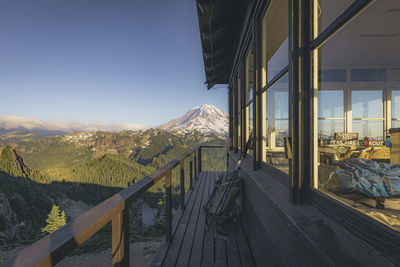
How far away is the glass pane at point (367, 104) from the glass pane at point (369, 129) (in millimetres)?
166

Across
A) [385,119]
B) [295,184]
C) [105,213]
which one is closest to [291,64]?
[295,184]

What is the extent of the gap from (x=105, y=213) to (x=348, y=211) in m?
0.98

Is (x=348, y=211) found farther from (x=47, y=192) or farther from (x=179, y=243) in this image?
(x=47, y=192)

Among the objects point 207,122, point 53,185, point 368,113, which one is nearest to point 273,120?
point 368,113

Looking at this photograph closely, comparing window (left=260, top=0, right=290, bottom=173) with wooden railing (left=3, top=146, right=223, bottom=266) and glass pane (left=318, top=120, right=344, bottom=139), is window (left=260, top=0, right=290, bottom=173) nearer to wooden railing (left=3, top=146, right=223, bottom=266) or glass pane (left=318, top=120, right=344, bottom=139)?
glass pane (left=318, top=120, right=344, bottom=139)

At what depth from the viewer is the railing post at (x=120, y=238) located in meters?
0.90

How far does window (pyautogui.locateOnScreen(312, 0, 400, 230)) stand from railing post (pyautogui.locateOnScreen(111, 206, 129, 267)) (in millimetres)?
1041

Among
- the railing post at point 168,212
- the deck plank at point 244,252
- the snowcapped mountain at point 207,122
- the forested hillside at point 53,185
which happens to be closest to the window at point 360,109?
the deck plank at point 244,252

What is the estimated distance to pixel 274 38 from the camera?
7.80ft

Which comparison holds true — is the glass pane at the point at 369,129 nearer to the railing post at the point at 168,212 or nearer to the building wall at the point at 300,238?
the building wall at the point at 300,238

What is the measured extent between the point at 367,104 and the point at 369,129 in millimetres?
810

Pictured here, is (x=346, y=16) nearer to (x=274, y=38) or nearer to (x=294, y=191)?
(x=294, y=191)

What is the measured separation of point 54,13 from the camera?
5312 centimetres

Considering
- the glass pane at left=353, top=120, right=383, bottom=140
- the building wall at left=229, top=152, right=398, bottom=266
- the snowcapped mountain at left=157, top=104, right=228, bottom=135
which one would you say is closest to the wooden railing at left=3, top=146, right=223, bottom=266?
the building wall at left=229, top=152, right=398, bottom=266
